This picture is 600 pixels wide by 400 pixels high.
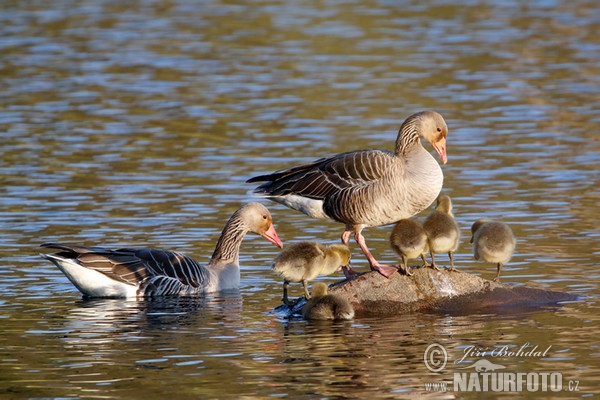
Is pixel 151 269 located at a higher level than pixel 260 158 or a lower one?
lower

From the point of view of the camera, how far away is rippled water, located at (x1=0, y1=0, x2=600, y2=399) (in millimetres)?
11008

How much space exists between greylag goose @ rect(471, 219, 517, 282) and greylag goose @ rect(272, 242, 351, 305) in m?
1.49

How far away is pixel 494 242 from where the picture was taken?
Answer: 1285cm

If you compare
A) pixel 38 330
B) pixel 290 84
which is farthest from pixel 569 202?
pixel 290 84

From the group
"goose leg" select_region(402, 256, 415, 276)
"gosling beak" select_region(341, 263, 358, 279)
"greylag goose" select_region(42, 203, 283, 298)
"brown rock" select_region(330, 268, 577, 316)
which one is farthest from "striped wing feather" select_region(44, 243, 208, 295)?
"goose leg" select_region(402, 256, 415, 276)

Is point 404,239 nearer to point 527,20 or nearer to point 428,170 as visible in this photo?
point 428,170

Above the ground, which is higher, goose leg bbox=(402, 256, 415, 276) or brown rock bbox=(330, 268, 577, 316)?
goose leg bbox=(402, 256, 415, 276)

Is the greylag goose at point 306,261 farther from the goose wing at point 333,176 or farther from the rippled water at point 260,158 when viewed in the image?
the goose wing at point 333,176

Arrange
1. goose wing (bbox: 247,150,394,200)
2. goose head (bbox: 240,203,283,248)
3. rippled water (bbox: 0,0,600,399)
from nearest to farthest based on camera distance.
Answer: rippled water (bbox: 0,0,600,399) < goose wing (bbox: 247,150,394,200) < goose head (bbox: 240,203,283,248)

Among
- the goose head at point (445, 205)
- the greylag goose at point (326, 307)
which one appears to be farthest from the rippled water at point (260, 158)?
the goose head at point (445, 205)

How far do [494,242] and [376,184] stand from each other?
4.81 feet

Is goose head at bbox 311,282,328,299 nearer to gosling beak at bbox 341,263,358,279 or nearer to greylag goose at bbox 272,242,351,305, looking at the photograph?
greylag goose at bbox 272,242,351,305

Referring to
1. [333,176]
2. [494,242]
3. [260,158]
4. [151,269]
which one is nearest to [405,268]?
[494,242]

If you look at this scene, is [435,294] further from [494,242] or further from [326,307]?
[326,307]
